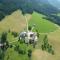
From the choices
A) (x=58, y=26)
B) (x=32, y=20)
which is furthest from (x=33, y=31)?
(x=58, y=26)

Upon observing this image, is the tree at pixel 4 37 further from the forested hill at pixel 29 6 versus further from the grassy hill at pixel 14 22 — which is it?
the forested hill at pixel 29 6

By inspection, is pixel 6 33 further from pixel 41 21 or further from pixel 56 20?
pixel 56 20

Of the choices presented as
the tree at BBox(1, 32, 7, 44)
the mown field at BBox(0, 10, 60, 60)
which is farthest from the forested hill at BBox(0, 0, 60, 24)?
the tree at BBox(1, 32, 7, 44)

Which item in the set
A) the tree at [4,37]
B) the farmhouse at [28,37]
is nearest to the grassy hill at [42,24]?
the farmhouse at [28,37]

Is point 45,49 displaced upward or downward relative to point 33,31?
downward

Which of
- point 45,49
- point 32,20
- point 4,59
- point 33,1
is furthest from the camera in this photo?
point 33,1
